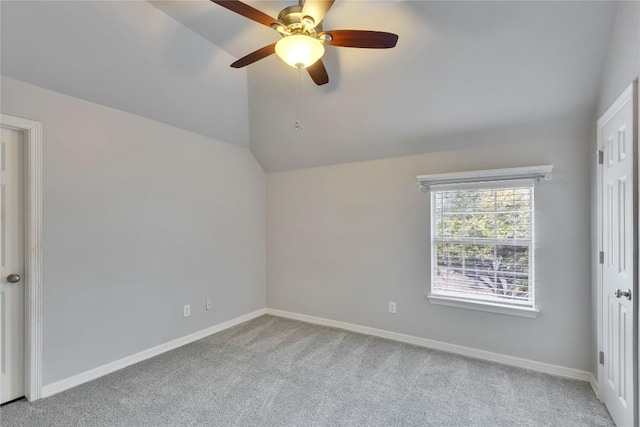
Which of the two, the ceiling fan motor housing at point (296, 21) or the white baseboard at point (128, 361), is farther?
the white baseboard at point (128, 361)

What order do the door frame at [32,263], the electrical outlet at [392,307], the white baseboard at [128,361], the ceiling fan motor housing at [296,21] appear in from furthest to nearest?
the electrical outlet at [392,307] < the white baseboard at [128,361] < the door frame at [32,263] < the ceiling fan motor housing at [296,21]

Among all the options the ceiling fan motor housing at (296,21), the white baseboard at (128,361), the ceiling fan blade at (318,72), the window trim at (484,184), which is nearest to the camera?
the ceiling fan motor housing at (296,21)

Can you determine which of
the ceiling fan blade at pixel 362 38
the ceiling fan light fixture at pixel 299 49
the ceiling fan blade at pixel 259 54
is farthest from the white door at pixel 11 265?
the ceiling fan blade at pixel 362 38

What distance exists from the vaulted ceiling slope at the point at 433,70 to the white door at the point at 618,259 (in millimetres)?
502

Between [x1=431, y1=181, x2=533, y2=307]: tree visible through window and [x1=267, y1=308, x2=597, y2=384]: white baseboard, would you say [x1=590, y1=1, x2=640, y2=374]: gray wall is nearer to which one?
[x1=267, y1=308, x2=597, y2=384]: white baseboard

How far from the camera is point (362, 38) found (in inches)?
74.6

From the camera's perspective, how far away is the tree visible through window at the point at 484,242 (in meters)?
2.97

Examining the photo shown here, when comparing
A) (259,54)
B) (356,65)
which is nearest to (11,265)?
(259,54)

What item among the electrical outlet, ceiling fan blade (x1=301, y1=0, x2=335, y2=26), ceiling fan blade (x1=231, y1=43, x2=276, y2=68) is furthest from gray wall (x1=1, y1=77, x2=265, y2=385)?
ceiling fan blade (x1=301, y1=0, x2=335, y2=26)

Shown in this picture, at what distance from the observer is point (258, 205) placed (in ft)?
14.9

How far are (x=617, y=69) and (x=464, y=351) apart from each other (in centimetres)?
266

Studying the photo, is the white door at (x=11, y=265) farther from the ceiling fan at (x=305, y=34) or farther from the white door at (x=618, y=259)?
the white door at (x=618, y=259)

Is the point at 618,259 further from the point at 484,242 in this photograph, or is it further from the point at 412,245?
the point at 412,245

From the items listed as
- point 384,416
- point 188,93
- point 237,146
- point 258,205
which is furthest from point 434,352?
point 188,93
